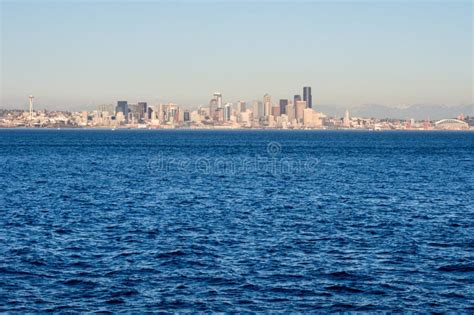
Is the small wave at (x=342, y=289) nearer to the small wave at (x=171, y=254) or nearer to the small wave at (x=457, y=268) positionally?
the small wave at (x=457, y=268)

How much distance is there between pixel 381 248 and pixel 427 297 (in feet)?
27.0

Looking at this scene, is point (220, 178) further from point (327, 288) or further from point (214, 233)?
point (327, 288)

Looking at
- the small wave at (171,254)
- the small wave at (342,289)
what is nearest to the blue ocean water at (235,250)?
the small wave at (342,289)

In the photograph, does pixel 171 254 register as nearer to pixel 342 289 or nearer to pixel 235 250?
pixel 235 250

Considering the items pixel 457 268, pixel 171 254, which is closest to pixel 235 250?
pixel 171 254

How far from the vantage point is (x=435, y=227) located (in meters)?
39.8

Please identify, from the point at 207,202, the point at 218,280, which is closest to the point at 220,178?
the point at 207,202

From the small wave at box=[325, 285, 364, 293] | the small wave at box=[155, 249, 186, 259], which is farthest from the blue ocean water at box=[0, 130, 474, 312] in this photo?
the small wave at box=[155, 249, 186, 259]

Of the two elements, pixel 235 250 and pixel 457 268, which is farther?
pixel 235 250

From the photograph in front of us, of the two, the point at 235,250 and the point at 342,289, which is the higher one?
the point at 235,250

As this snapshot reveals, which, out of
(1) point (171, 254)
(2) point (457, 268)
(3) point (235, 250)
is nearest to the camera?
(2) point (457, 268)

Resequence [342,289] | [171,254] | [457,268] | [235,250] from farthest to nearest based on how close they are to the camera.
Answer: [235,250] → [171,254] → [457,268] → [342,289]

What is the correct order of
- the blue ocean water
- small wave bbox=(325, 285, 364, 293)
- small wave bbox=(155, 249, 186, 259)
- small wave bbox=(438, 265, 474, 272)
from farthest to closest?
small wave bbox=(155, 249, 186, 259) < small wave bbox=(438, 265, 474, 272) < small wave bbox=(325, 285, 364, 293) < the blue ocean water

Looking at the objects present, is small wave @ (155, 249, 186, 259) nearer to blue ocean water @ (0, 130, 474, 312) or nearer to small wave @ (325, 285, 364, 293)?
blue ocean water @ (0, 130, 474, 312)
